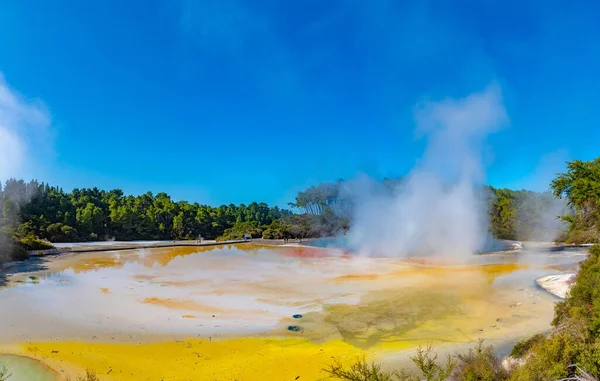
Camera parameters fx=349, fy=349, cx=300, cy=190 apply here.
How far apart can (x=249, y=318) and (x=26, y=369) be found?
5668 mm

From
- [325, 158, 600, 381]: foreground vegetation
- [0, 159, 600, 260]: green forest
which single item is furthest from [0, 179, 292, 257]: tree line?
[325, 158, 600, 381]: foreground vegetation

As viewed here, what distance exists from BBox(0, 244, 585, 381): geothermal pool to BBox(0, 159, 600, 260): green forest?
18.0m

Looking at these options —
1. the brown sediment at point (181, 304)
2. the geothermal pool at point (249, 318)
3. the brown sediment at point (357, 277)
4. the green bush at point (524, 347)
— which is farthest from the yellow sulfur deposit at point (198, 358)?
the brown sediment at point (357, 277)

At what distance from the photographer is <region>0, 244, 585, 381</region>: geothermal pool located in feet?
26.3

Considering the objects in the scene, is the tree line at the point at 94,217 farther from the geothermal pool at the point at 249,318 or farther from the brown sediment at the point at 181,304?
the brown sediment at the point at 181,304

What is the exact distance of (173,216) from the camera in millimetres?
53438

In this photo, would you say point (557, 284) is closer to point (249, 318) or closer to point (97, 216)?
point (249, 318)

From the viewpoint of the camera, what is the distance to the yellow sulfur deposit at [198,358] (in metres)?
7.29

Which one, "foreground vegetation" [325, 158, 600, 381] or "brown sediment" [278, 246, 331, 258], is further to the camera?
"brown sediment" [278, 246, 331, 258]

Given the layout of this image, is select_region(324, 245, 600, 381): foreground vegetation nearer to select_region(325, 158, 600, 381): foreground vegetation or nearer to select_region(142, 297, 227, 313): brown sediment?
select_region(325, 158, 600, 381): foreground vegetation

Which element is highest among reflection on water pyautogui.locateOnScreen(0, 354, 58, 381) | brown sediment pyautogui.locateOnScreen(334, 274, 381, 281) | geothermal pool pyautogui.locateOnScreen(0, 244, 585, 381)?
brown sediment pyautogui.locateOnScreen(334, 274, 381, 281)

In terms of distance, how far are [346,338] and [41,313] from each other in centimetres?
989

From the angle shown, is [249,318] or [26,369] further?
[249,318]

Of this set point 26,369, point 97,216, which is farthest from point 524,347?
point 97,216
